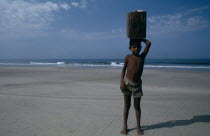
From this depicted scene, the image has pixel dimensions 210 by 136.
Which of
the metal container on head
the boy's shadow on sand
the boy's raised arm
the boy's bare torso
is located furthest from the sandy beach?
the metal container on head

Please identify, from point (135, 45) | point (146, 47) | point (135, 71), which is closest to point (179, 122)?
point (135, 71)

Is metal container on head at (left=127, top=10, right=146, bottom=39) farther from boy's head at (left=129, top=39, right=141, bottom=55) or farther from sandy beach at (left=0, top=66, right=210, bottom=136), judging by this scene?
sandy beach at (left=0, top=66, right=210, bottom=136)

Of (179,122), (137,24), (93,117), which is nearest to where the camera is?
(137,24)

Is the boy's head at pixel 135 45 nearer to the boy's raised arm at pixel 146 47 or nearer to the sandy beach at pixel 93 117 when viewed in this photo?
the boy's raised arm at pixel 146 47

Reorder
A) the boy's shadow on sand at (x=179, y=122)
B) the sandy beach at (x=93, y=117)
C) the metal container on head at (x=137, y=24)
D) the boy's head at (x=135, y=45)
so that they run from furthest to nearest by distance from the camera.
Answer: the boy's shadow on sand at (x=179, y=122), the sandy beach at (x=93, y=117), the boy's head at (x=135, y=45), the metal container on head at (x=137, y=24)

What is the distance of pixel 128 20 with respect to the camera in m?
3.14

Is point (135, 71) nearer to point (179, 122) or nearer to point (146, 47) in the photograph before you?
point (146, 47)

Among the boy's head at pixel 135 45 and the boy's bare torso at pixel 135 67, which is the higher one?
the boy's head at pixel 135 45

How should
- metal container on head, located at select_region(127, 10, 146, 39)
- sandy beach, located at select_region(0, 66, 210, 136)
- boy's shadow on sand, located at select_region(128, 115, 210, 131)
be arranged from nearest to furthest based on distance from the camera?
metal container on head, located at select_region(127, 10, 146, 39) → sandy beach, located at select_region(0, 66, 210, 136) → boy's shadow on sand, located at select_region(128, 115, 210, 131)

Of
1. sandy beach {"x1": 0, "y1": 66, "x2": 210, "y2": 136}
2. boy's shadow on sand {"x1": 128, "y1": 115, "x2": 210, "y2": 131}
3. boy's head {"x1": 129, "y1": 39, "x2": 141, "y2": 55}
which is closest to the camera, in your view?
boy's head {"x1": 129, "y1": 39, "x2": 141, "y2": 55}

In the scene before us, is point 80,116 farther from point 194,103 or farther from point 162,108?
point 194,103

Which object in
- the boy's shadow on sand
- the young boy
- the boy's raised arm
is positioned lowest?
the boy's shadow on sand

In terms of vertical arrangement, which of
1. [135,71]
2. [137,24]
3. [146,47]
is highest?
[137,24]

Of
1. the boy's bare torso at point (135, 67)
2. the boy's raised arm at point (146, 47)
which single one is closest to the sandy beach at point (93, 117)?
the boy's bare torso at point (135, 67)
